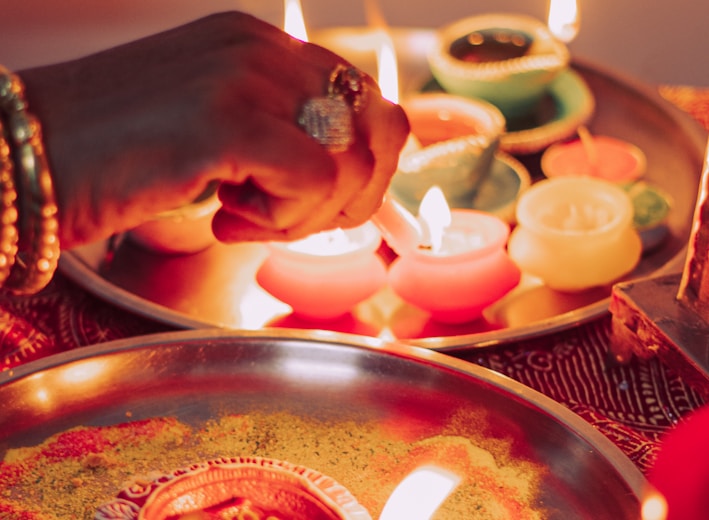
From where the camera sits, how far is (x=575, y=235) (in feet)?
3.05

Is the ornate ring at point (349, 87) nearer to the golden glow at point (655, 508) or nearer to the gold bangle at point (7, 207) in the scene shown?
the gold bangle at point (7, 207)

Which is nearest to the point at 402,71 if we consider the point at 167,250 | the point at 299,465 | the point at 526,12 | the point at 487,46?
the point at 487,46

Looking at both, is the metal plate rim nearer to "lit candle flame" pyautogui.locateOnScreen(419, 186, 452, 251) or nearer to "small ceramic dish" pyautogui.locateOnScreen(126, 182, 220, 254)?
"lit candle flame" pyautogui.locateOnScreen(419, 186, 452, 251)

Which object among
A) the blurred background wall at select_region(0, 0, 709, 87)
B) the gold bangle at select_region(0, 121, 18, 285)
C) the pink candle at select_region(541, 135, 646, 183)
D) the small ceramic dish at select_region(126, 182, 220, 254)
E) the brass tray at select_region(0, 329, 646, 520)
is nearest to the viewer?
the gold bangle at select_region(0, 121, 18, 285)

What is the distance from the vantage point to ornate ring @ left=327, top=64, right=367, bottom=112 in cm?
68

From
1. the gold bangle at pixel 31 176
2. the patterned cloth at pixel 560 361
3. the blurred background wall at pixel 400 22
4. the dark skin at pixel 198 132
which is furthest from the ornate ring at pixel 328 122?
the blurred background wall at pixel 400 22

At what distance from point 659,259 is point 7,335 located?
653 mm

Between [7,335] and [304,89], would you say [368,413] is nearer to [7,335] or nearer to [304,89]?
[304,89]

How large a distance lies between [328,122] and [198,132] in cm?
9

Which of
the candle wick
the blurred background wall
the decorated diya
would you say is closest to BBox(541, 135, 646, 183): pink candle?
the candle wick

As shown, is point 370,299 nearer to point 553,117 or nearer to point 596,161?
point 596,161

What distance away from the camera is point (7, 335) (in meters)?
0.90

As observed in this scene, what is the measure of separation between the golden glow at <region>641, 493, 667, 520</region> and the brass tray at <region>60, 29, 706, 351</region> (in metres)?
0.35

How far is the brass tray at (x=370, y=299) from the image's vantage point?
0.90 m
